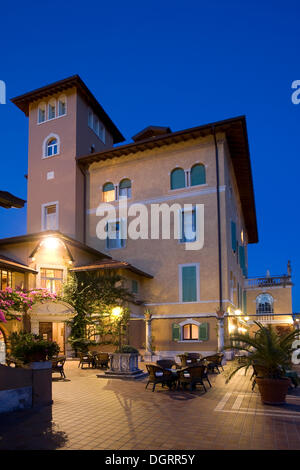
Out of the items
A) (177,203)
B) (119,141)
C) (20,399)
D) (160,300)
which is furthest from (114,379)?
(119,141)

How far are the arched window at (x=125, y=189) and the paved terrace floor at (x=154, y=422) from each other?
15871 mm

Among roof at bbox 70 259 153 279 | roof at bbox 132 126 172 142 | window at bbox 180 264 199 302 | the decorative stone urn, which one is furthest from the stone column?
roof at bbox 132 126 172 142

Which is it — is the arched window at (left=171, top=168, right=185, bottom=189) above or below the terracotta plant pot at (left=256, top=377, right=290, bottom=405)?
above

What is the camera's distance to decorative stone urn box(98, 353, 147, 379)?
14.4 meters

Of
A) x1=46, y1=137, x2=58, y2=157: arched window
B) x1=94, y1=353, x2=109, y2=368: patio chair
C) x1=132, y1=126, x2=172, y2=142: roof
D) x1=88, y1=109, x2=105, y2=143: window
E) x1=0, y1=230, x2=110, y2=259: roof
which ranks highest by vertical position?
x1=88, y1=109, x2=105, y2=143: window

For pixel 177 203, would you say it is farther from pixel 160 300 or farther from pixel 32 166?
pixel 32 166

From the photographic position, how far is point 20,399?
896 cm

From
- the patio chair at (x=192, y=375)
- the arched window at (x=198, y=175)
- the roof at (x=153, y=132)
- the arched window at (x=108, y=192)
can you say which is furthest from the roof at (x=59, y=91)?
the patio chair at (x=192, y=375)

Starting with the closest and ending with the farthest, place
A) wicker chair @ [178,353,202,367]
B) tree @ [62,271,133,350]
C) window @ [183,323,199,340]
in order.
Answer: wicker chair @ [178,353,202,367], tree @ [62,271,133,350], window @ [183,323,199,340]

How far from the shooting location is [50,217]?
26.9 meters

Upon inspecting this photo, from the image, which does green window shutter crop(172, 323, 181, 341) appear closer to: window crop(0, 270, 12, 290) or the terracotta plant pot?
window crop(0, 270, 12, 290)

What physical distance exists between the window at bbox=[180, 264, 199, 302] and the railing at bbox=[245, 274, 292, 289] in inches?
614

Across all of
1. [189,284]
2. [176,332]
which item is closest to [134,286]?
[189,284]

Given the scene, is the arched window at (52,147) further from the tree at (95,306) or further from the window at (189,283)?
the window at (189,283)
